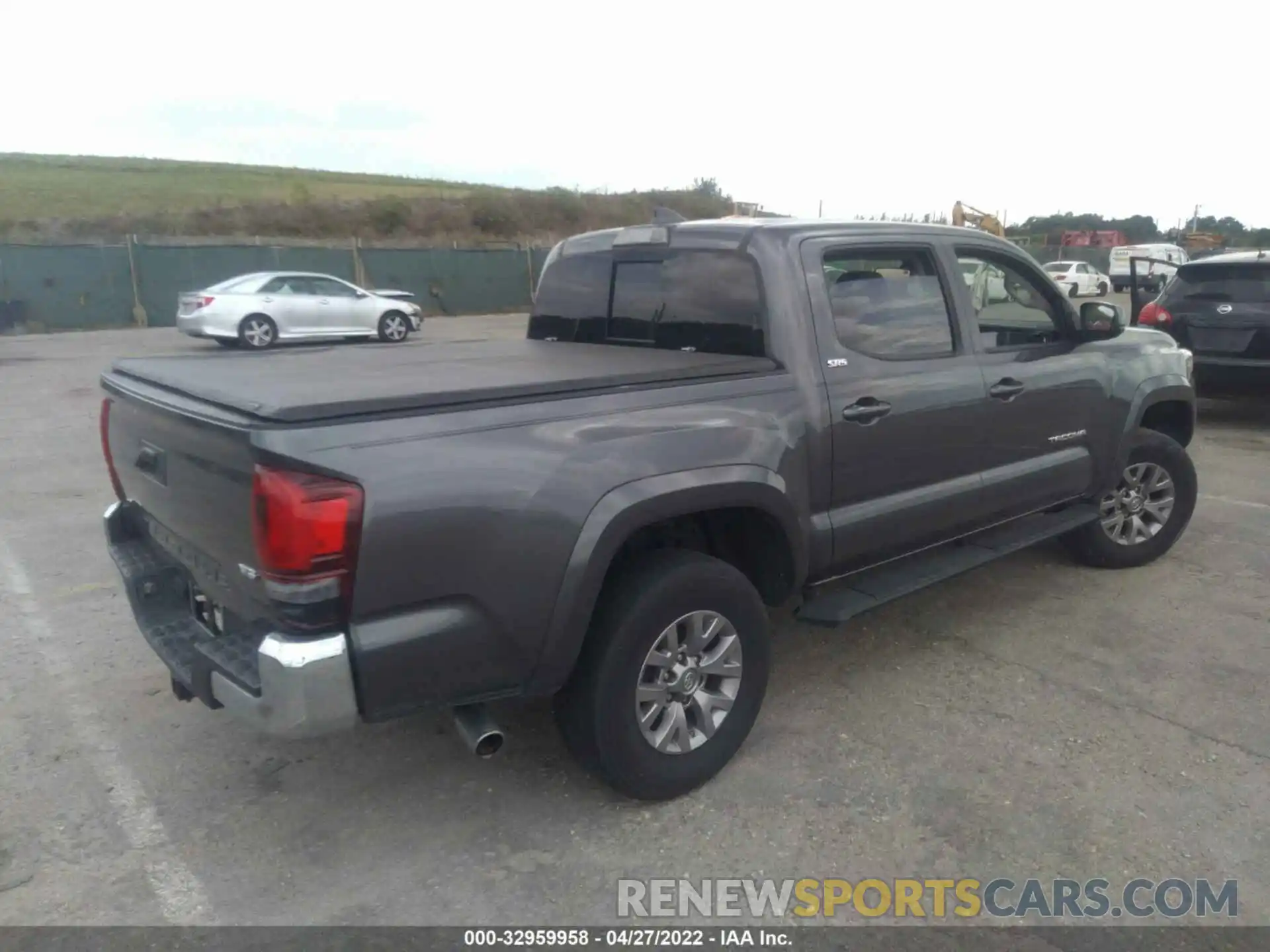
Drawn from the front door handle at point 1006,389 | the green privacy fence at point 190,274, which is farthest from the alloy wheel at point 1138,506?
the green privacy fence at point 190,274

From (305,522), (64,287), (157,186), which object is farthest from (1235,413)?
(157,186)

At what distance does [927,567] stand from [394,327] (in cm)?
1717

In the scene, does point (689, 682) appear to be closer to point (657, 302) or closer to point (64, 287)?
point (657, 302)

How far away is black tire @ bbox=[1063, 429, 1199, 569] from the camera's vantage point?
203 inches

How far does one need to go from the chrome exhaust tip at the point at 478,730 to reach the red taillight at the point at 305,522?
2.20ft

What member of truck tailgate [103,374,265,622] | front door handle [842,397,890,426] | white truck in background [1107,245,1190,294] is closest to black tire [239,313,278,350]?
truck tailgate [103,374,265,622]

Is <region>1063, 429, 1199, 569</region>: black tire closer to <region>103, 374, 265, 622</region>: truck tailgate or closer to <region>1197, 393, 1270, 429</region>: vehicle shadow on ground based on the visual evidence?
<region>103, 374, 265, 622</region>: truck tailgate

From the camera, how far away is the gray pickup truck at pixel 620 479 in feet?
8.10

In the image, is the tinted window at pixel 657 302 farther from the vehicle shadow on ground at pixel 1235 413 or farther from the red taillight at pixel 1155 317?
the vehicle shadow on ground at pixel 1235 413

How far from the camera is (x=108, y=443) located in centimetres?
355

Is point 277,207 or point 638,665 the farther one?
point 277,207

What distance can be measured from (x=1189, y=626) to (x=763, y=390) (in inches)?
107

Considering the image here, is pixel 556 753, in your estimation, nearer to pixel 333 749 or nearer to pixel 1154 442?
pixel 333 749

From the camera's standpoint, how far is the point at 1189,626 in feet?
14.9
